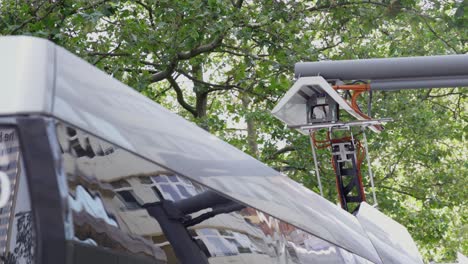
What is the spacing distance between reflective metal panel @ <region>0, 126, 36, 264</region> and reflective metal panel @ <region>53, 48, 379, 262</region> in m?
0.10

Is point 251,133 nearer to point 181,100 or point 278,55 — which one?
point 181,100

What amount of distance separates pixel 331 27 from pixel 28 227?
13.8 meters

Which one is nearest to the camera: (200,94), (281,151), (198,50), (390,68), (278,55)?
(390,68)

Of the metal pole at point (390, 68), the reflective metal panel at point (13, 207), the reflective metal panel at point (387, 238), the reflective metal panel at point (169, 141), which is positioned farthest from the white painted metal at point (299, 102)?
the reflective metal panel at point (13, 207)

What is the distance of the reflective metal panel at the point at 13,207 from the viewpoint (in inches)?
54.6

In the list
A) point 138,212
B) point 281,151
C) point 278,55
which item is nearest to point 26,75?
point 138,212

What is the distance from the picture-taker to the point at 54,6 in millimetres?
12531

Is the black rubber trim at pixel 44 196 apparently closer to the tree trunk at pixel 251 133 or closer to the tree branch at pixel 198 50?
the tree branch at pixel 198 50

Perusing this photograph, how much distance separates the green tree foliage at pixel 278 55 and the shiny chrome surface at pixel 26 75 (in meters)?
10.2

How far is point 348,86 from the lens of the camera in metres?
6.98

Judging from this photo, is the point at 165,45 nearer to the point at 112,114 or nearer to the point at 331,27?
the point at 331,27

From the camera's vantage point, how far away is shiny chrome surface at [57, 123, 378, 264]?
4.70 ft

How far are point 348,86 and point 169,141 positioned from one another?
17.5 ft

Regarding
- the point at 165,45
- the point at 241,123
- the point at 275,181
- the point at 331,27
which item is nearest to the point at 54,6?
the point at 165,45
